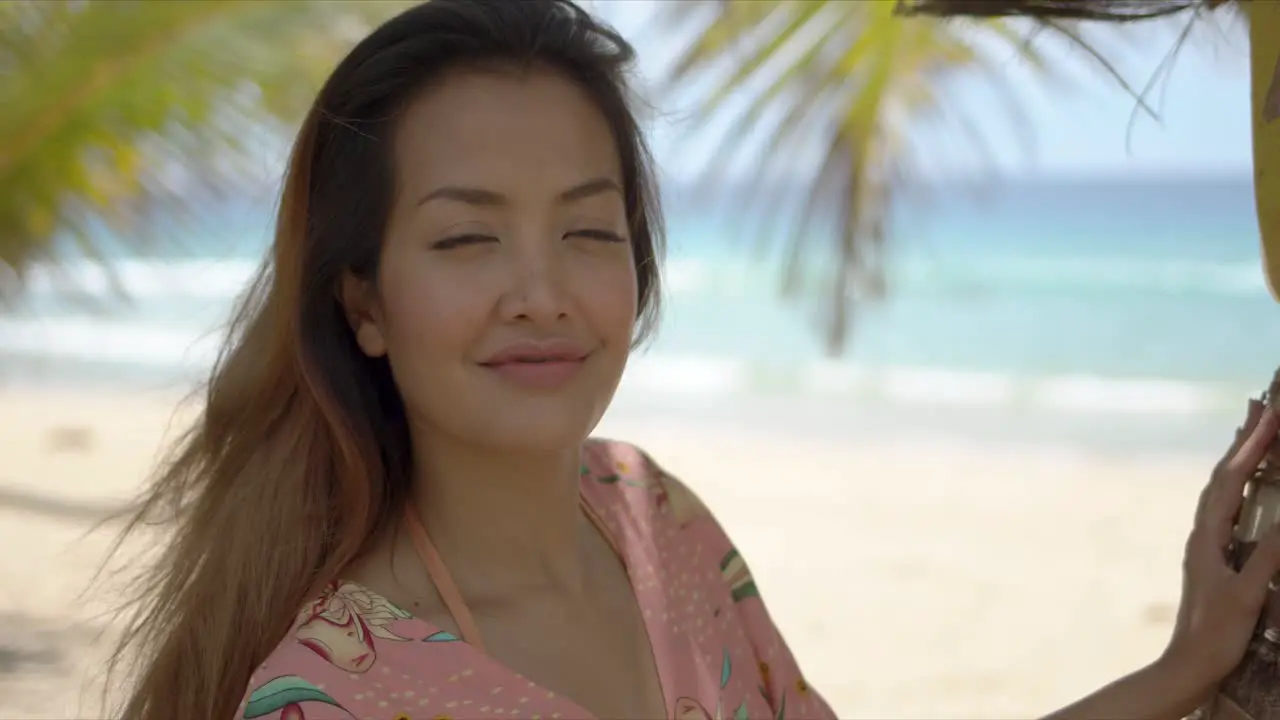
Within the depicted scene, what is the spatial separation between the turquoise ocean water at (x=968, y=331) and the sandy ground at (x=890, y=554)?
99 centimetres

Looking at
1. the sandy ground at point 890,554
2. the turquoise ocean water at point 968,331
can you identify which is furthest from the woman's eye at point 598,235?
the turquoise ocean water at point 968,331

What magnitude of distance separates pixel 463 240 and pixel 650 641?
1.79 feet

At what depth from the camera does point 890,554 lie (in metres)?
6.10

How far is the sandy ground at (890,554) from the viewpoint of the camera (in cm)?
434

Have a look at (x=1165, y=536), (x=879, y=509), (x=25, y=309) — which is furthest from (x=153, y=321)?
(x=25, y=309)

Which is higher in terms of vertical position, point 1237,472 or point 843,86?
point 843,86

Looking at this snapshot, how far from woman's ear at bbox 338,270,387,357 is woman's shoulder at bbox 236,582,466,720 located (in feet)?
0.88

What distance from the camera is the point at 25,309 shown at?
8.80 feet

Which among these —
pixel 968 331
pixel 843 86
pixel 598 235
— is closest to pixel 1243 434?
pixel 598 235

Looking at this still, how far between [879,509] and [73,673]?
175 inches

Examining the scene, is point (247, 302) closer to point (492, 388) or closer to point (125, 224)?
point (492, 388)

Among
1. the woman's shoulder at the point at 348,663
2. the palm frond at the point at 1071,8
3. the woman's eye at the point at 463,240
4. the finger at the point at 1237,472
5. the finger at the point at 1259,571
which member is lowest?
the woman's shoulder at the point at 348,663

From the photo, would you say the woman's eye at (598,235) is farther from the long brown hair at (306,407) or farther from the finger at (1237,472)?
the finger at (1237,472)

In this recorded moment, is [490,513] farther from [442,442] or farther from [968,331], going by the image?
[968,331]
